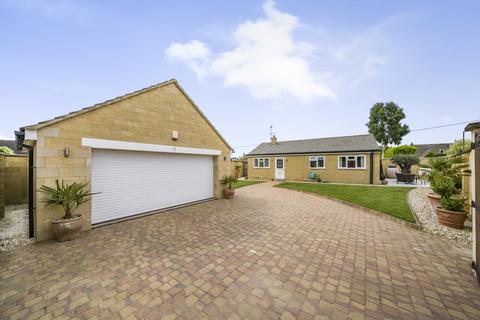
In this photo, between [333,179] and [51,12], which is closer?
[51,12]

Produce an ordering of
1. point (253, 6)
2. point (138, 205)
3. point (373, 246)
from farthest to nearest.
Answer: point (253, 6)
point (138, 205)
point (373, 246)

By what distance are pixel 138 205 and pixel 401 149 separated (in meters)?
30.2

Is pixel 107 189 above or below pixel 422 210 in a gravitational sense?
above

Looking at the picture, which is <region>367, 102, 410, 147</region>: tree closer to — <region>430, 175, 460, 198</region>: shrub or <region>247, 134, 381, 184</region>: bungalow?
<region>247, 134, 381, 184</region>: bungalow

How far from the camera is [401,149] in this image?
23.1 metres

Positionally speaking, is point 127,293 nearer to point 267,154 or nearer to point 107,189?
point 107,189

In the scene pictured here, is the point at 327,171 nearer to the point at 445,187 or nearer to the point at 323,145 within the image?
the point at 323,145

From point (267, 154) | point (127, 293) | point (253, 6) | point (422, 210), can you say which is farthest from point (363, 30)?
point (267, 154)

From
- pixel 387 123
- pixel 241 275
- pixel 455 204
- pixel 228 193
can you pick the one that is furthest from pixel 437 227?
pixel 387 123

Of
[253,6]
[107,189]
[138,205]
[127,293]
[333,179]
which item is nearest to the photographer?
[127,293]

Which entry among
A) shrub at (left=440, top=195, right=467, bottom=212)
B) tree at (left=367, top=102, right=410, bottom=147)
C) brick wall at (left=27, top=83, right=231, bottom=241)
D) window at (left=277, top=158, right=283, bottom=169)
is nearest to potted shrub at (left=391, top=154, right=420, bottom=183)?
window at (left=277, top=158, right=283, bottom=169)

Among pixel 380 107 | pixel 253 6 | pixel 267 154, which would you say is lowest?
pixel 267 154

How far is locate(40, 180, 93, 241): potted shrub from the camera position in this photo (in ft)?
14.6

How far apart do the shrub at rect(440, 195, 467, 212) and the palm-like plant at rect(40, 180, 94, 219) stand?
1095cm
